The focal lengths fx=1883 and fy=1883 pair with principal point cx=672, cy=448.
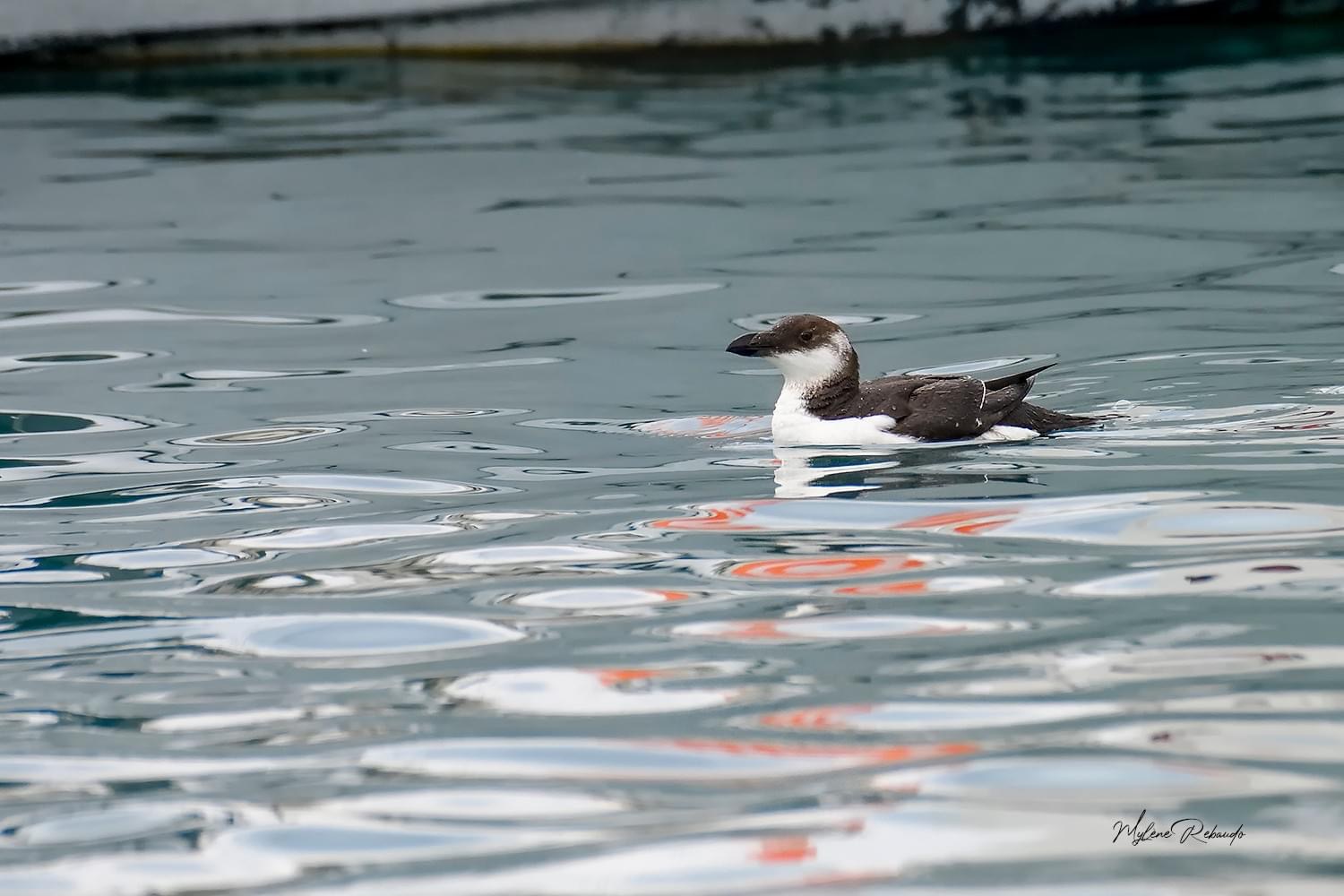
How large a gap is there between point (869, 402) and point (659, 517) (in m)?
1.53

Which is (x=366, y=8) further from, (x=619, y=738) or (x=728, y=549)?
(x=619, y=738)

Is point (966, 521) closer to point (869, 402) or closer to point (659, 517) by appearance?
point (659, 517)

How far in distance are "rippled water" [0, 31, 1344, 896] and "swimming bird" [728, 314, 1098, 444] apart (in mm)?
134

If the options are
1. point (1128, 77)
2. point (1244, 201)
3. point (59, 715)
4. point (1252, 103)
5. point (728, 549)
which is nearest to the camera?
point (59, 715)

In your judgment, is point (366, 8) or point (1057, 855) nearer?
point (1057, 855)

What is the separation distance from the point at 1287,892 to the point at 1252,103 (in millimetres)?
12439

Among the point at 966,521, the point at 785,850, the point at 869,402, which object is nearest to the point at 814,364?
the point at 869,402

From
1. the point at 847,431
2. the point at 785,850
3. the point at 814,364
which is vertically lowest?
the point at 847,431

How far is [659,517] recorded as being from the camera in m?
6.31

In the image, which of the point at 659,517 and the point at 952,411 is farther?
the point at 952,411

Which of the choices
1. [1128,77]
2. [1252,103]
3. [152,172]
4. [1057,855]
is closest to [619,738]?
[1057,855]

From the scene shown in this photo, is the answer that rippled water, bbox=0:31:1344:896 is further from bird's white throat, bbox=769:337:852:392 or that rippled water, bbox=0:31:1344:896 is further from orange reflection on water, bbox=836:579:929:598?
bird's white throat, bbox=769:337:852:392

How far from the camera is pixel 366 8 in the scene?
16.1 m

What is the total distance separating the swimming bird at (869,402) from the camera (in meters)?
7.31
